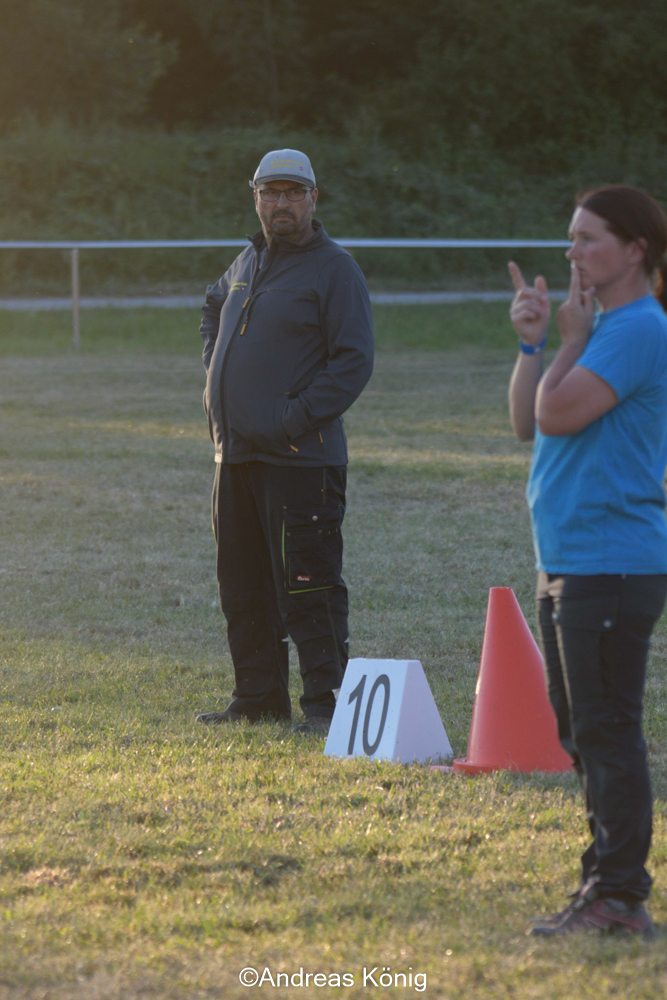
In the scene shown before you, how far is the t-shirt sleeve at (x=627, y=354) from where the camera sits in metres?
2.71

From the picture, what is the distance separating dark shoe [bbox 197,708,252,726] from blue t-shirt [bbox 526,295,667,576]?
7.36 ft

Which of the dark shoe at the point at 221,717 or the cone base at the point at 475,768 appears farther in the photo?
the dark shoe at the point at 221,717

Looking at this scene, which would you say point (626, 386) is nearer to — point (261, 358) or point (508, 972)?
point (508, 972)

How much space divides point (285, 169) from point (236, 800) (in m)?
2.15

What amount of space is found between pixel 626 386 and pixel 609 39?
39.5 metres

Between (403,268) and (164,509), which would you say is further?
(403,268)

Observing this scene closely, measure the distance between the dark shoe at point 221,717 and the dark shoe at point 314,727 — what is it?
234mm

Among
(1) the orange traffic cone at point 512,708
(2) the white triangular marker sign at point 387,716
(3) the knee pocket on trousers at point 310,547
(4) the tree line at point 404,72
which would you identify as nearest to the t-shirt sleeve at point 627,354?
(1) the orange traffic cone at point 512,708

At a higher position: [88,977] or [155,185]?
[155,185]

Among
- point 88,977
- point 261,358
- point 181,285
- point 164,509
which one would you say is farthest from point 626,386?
point 181,285

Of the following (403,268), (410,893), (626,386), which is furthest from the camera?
(403,268)

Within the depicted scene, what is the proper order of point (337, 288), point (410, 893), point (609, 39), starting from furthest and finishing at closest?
point (609, 39) → point (337, 288) → point (410, 893)

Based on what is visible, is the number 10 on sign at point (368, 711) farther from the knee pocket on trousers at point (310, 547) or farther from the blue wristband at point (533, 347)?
the blue wristband at point (533, 347)

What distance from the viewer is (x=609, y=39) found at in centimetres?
3884
